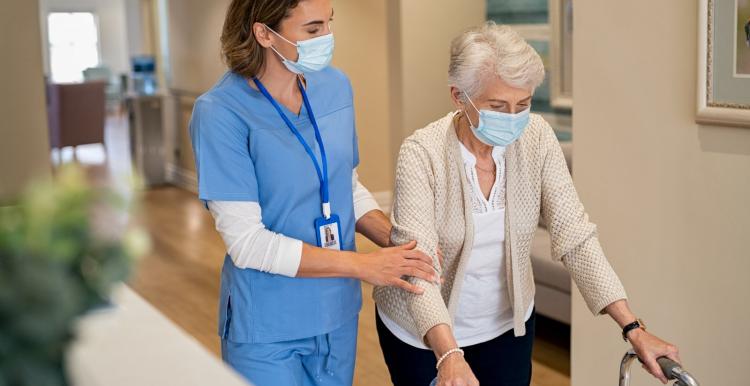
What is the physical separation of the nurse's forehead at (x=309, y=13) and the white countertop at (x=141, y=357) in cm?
119

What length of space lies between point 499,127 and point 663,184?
0.91 meters

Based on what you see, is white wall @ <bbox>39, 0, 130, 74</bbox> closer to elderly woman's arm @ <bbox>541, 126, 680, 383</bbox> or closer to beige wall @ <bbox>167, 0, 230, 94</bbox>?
beige wall @ <bbox>167, 0, 230, 94</bbox>

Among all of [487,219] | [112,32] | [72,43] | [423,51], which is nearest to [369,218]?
[487,219]

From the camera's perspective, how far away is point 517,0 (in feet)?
22.1

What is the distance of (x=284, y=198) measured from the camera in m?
2.11

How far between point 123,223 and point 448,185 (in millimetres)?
1617

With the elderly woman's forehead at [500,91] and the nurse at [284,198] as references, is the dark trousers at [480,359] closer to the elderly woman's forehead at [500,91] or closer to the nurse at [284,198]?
the nurse at [284,198]

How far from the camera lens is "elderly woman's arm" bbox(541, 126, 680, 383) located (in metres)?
2.08

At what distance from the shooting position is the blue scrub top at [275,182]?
2061 millimetres

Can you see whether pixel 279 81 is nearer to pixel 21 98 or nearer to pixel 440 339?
pixel 440 339

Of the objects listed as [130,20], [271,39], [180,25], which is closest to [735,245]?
[271,39]

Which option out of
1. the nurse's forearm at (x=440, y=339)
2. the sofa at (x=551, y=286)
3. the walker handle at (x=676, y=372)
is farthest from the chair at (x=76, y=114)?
the walker handle at (x=676, y=372)

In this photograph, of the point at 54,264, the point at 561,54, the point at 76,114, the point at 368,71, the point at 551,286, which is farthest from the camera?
the point at 76,114

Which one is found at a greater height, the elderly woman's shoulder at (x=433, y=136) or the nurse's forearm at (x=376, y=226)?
the elderly woman's shoulder at (x=433, y=136)
